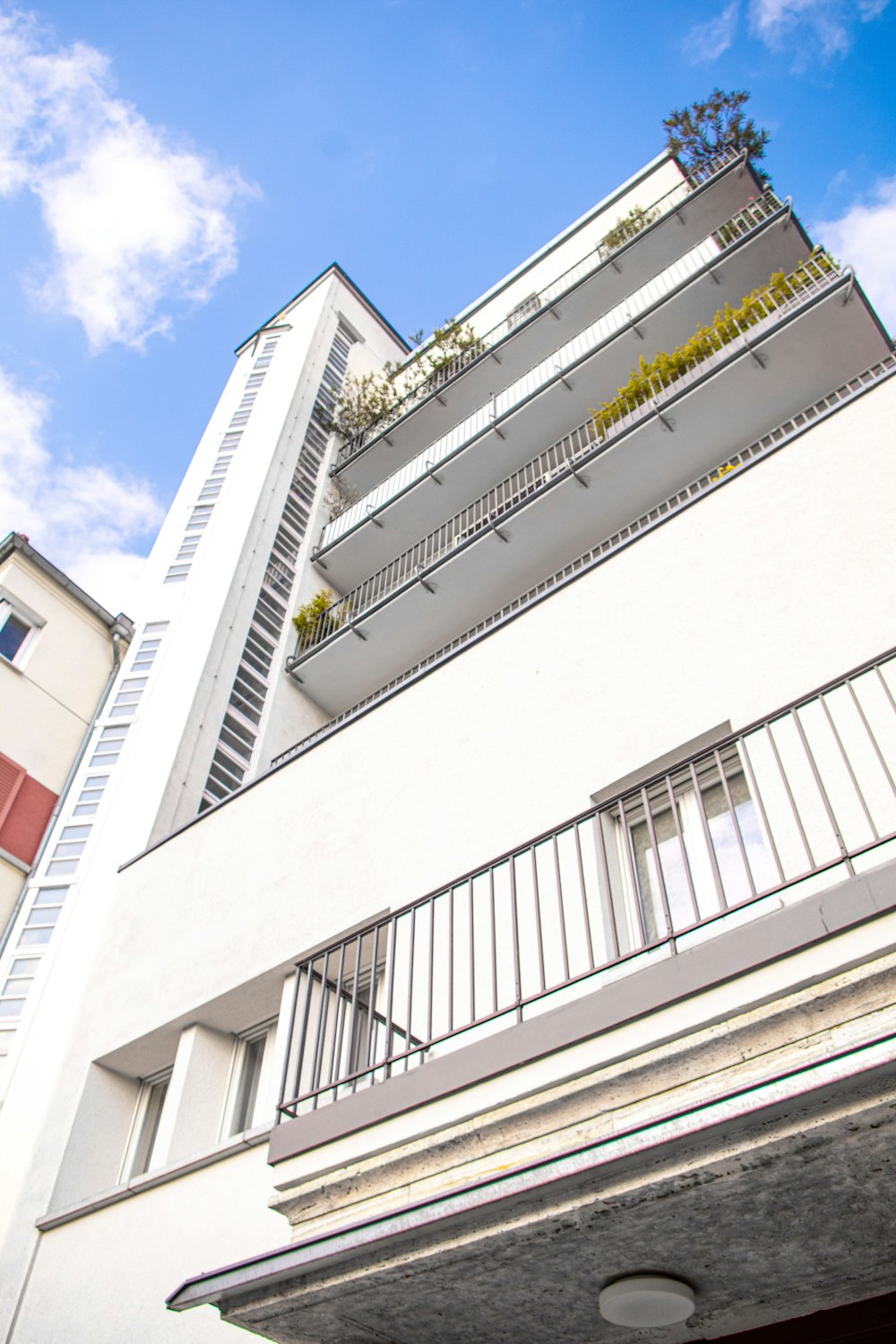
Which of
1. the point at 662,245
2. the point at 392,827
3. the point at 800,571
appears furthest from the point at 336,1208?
the point at 662,245

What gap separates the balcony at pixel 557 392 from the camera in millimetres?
15781

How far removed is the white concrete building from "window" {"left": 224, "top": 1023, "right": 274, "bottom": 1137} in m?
0.04

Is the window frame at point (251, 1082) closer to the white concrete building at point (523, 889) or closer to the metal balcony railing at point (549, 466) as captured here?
the white concrete building at point (523, 889)

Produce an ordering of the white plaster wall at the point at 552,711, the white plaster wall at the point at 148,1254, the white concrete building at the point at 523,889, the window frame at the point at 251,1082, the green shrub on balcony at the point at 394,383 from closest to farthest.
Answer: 1. the white concrete building at the point at 523,889
2. the white plaster wall at the point at 148,1254
3. the white plaster wall at the point at 552,711
4. the window frame at the point at 251,1082
5. the green shrub on balcony at the point at 394,383

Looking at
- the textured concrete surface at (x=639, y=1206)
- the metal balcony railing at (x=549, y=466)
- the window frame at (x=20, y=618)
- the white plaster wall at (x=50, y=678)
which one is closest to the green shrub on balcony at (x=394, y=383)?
the metal balcony railing at (x=549, y=466)

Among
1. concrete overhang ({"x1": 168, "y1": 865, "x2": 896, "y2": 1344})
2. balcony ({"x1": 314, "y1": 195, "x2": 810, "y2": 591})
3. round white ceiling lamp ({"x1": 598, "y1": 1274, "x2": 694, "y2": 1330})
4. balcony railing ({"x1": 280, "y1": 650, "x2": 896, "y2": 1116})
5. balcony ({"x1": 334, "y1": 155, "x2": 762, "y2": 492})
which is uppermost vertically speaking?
balcony ({"x1": 334, "y1": 155, "x2": 762, "y2": 492})

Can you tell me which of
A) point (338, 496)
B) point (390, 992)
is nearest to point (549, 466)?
point (338, 496)

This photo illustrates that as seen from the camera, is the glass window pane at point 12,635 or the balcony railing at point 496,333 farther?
the balcony railing at point 496,333

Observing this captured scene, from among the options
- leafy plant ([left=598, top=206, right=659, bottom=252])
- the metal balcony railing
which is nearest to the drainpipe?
the metal balcony railing

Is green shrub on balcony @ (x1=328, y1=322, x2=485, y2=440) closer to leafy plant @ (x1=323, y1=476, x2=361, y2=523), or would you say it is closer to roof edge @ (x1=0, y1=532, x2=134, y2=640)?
leafy plant @ (x1=323, y1=476, x2=361, y2=523)

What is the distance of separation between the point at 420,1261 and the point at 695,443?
11.4m

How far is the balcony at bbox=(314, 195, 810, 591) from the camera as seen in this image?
15781 millimetres

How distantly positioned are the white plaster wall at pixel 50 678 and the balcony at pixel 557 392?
197 inches

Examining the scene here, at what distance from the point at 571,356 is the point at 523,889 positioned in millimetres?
12330
